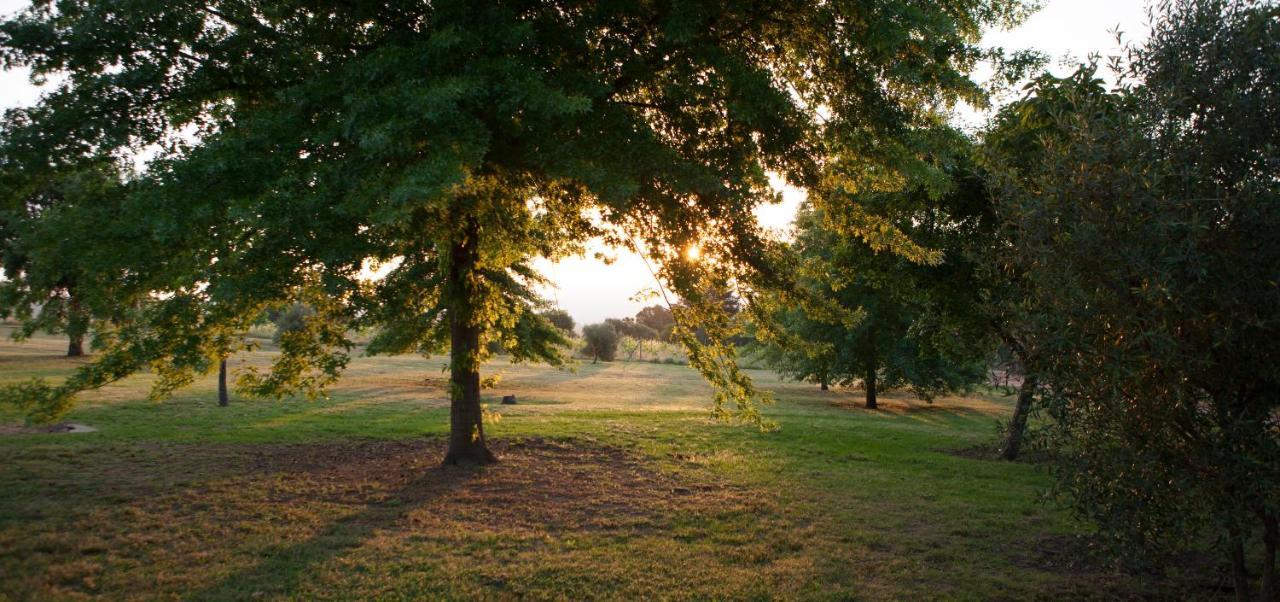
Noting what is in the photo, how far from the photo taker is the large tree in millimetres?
7109

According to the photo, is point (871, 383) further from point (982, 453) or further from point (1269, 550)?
point (1269, 550)

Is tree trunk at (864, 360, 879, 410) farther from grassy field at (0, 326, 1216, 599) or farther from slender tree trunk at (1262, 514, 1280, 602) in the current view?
slender tree trunk at (1262, 514, 1280, 602)

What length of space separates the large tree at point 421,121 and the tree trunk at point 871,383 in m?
19.7

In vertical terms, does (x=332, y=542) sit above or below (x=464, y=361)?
below

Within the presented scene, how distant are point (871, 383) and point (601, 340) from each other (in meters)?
31.8

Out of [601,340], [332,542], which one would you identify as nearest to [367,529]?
[332,542]

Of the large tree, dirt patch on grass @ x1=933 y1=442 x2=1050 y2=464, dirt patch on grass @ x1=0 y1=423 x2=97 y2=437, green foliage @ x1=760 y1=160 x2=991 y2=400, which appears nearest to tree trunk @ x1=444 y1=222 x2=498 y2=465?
the large tree

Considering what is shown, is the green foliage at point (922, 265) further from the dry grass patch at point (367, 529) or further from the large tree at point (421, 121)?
the dry grass patch at point (367, 529)

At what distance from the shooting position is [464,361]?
11.8 metres

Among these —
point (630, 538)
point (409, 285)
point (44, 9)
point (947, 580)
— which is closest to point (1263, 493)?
point (947, 580)

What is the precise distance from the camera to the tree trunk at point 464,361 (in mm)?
11508

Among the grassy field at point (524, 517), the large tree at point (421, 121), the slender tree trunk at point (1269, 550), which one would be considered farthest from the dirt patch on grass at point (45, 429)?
the slender tree trunk at point (1269, 550)

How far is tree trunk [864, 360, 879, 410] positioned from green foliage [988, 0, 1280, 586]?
23174mm

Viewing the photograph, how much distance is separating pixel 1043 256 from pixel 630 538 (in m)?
5.71
